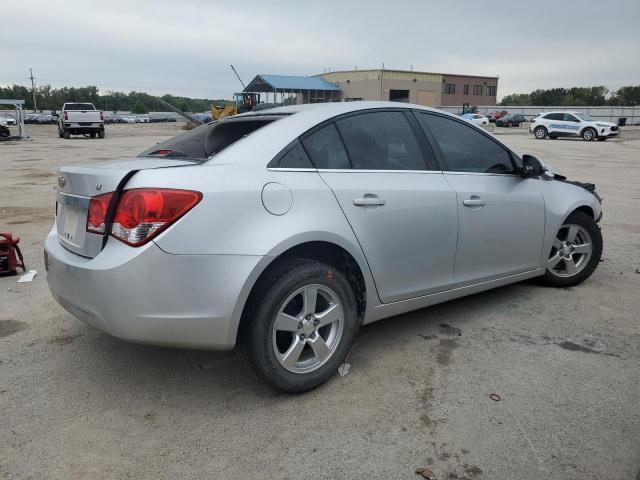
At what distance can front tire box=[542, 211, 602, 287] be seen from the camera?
461 centimetres

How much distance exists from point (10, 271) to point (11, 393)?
2.43 m

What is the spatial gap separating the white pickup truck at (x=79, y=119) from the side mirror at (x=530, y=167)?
98.2ft

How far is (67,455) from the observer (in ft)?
8.02

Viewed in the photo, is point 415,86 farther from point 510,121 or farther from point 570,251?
point 570,251

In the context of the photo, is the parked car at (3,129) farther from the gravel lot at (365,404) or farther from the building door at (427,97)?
the building door at (427,97)

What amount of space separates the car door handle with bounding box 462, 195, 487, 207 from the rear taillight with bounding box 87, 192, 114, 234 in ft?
7.31

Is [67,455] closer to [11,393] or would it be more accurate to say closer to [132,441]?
[132,441]

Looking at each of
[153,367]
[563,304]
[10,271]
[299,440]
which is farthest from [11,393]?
[563,304]

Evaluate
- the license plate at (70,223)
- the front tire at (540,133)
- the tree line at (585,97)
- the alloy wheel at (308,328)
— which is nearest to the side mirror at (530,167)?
the alloy wheel at (308,328)

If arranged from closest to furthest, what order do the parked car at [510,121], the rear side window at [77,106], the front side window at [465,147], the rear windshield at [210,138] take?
the rear windshield at [210,138]
the front side window at [465,147]
the rear side window at [77,106]
the parked car at [510,121]

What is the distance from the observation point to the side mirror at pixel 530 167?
408 cm

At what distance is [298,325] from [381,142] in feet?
4.22

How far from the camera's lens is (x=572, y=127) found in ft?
110

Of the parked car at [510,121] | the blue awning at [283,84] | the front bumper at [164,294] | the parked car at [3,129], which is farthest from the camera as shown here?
the blue awning at [283,84]
